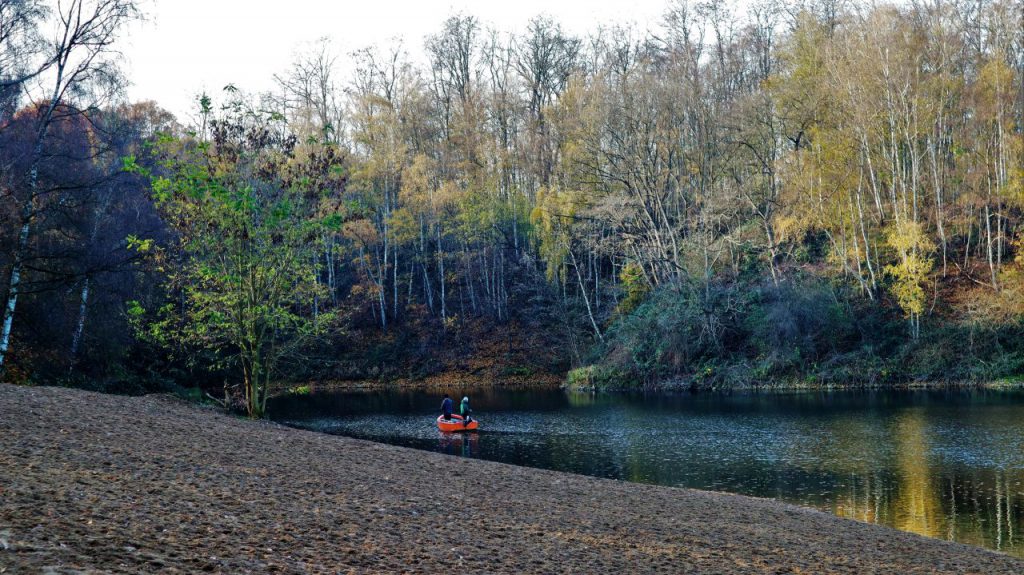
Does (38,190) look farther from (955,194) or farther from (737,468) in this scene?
(955,194)

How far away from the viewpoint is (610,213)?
42812 millimetres

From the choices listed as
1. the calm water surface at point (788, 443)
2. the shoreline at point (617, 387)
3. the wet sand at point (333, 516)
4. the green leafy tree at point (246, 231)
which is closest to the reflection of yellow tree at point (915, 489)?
the calm water surface at point (788, 443)

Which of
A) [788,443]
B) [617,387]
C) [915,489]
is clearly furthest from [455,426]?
[617,387]

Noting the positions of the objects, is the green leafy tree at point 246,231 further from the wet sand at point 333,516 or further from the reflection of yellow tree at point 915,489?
the reflection of yellow tree at point 915,489

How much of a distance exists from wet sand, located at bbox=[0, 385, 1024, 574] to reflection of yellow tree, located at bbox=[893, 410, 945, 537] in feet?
5.96

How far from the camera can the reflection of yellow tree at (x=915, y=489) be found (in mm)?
13891

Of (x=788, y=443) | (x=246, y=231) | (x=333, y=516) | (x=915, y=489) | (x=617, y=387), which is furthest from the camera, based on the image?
(x=617, y=387)

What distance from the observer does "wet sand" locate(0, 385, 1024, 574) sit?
→ 638 centimetres

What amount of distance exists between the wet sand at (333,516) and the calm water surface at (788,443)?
2939mm

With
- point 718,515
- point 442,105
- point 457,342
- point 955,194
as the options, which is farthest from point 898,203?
point 718,515

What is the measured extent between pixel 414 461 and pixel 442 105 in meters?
45.0

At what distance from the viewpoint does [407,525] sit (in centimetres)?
879

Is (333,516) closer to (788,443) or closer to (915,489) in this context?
(915,489)

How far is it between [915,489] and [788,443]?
6.43 metres
